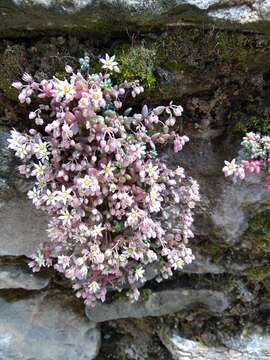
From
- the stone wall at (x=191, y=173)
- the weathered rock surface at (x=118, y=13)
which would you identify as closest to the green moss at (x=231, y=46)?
the stone wall at (x=191, y=173)

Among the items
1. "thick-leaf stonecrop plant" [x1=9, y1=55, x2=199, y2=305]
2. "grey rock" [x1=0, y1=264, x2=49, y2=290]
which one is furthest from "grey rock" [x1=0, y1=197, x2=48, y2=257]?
"thick-leaf stonecrop plant" [x1=9, y1=55, x2=199, y2=305]

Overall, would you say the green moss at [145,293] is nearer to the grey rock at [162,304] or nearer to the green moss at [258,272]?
the grey rock at [162,304]

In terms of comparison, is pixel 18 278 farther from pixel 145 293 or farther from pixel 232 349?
pixel 232 349

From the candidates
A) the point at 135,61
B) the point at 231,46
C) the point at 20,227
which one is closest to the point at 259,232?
the point at 231,46

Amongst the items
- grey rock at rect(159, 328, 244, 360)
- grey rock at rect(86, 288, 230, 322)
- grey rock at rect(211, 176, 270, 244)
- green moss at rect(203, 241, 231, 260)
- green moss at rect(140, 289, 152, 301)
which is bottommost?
grey rock at rect(159, 328, 244, 360)

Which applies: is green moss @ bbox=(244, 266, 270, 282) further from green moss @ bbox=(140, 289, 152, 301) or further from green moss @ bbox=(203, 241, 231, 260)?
green moss @ bbox=(140, 289, 152, 301)

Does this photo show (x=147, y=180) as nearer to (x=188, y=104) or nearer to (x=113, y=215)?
(x=113, y=215)

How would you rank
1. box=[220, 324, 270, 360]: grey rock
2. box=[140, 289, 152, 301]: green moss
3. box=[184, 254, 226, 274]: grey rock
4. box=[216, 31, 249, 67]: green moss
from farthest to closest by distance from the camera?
box=[220, 324, 270, 360]: grey rock
box=[140, 289, 152, 301]: green moss
box=[184, 254, 226, 274]: grey rock
box=[216, 31, 249, 67]: green moss
